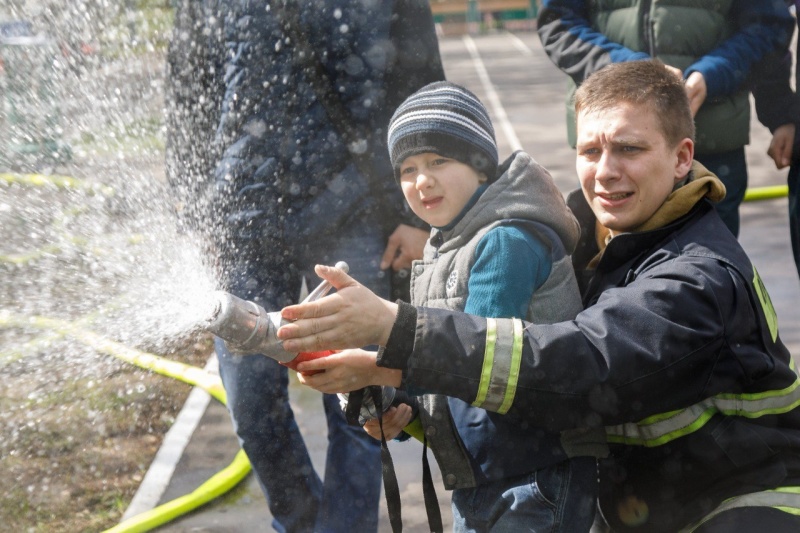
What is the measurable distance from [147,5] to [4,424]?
10149 millimetres

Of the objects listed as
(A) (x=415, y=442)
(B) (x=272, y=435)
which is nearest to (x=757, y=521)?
(B) (x=272, y=435)

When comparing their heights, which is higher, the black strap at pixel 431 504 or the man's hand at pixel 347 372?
the man's hand at pixel 347 372

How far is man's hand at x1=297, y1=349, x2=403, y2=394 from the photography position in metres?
2.17

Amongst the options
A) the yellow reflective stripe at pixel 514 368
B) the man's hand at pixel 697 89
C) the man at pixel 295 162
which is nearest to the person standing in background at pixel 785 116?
the man's hand at pixel 697 89

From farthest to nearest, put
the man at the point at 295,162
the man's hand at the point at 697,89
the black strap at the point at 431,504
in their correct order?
the man's hand at the point at 697,89 → the man at the point at 295,162 → the black strap at the point at 431,504

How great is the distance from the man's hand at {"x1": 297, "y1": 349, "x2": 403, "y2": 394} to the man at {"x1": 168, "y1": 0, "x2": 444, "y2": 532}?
46.1 inches

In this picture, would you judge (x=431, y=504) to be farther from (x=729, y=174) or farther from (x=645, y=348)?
(x=729, y=174)

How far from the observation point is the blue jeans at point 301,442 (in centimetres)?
338

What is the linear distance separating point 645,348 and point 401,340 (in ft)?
1.56

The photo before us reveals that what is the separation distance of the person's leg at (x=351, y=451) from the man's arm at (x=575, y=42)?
107 cm

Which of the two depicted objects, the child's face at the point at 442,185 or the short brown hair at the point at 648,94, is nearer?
the short brown hair at the point at 648,94

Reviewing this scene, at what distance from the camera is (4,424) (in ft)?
16.9

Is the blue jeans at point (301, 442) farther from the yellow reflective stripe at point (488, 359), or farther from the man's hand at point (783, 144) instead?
the man's hand at point (783, 144)

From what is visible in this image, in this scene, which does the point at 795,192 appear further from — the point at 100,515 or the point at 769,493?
the point at 100,515
